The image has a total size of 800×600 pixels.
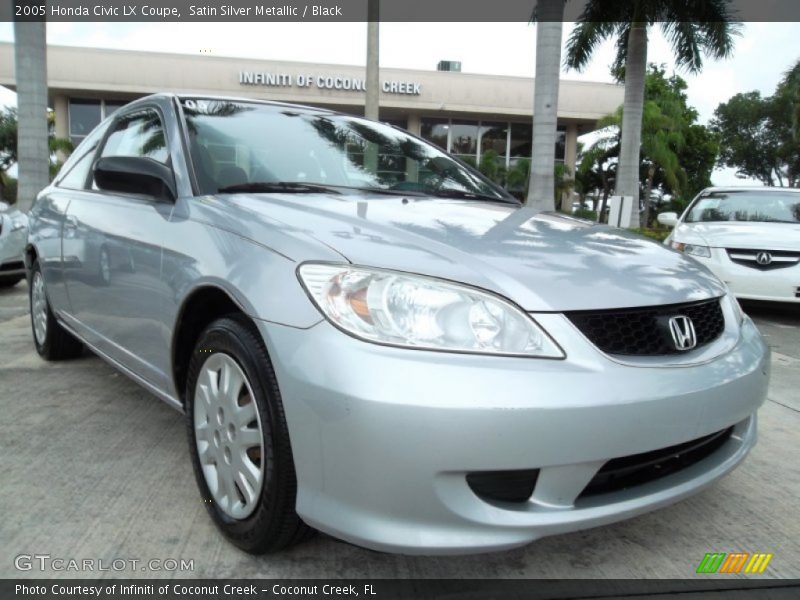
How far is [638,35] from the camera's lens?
43.7 feet

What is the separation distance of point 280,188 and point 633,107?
1257 cm

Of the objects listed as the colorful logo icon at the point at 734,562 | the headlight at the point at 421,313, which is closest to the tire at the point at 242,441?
the headlight at the point at 421,313

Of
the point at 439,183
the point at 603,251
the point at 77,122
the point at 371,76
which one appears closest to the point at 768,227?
the point at 439,183

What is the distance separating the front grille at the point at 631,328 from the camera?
1.71 metres

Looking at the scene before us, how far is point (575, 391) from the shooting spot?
157 cm

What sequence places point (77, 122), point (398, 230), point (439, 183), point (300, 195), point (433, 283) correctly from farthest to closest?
point (77, 122) → point (439, 183) → point (300, 195) → point (398, 230) → point (433, 283)

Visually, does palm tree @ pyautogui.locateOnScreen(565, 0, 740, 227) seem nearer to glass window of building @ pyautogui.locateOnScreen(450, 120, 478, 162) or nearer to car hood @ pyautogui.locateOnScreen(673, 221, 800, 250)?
car hood @ pyautogui.locateOnScreen(673, 221, 800, 250)

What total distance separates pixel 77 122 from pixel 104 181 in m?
27.0

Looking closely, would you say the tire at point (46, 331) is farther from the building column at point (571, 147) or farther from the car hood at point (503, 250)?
the building column at point (571, 147)

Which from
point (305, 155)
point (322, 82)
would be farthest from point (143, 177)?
point (322, 82)

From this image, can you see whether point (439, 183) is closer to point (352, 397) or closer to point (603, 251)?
point (603, 251)

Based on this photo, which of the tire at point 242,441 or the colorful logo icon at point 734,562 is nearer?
the tire at point 242,441

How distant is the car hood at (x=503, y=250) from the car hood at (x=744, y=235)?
457 centimetres

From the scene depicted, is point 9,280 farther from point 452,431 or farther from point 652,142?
point 652,142
